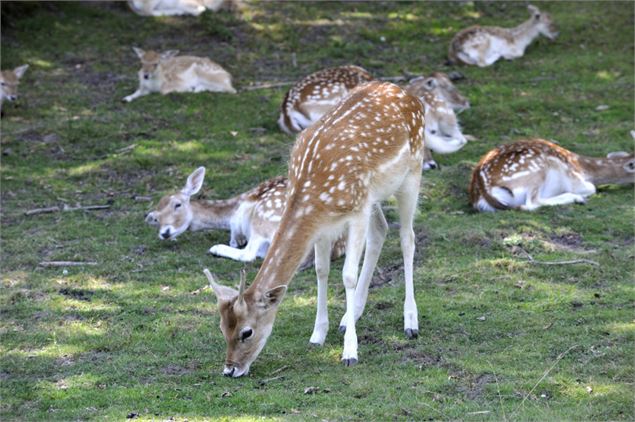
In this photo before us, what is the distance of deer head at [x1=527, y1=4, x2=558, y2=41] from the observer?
50.0 ft

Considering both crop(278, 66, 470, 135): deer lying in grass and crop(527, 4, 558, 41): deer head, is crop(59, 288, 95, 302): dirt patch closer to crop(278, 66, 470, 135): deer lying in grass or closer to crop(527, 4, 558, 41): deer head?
crop(278, 66, 470, 135): deer lying in grass

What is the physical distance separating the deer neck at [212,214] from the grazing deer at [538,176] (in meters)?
2.33

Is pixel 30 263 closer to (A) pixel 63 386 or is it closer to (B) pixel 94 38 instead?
(A) pixel 63 386

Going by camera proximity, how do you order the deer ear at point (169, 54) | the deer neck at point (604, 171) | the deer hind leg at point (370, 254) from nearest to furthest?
the deer hind leg at point (370, 254), the deer neck at point (604, 171), the deer ear at point (169, 54)

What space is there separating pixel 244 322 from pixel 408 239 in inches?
59.8

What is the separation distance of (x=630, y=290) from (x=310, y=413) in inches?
122

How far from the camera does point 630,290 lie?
7445mm

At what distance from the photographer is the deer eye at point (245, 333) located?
6.06 metres

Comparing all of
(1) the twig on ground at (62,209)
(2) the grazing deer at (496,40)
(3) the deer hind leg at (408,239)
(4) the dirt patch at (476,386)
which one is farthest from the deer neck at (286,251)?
(2) the grazing deer at (496,40)

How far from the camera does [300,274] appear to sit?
853cm

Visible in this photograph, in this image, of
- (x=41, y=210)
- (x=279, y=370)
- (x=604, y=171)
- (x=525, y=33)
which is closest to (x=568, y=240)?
(x=604, y=171)

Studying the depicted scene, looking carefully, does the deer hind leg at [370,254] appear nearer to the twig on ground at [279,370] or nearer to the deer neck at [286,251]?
the twig on ground at [279,370]

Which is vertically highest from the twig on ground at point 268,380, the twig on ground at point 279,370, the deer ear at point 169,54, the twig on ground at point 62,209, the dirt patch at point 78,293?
the twig on ground at point 268,380

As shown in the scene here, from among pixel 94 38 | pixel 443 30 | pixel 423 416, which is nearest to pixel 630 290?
pixel 423 416
